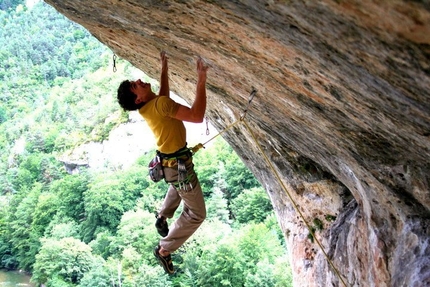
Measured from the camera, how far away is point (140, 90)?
4.82m

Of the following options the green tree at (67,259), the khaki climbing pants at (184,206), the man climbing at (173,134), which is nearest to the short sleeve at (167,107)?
the man climbing at (173,134)

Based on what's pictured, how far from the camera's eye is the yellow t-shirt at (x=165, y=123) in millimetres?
4664

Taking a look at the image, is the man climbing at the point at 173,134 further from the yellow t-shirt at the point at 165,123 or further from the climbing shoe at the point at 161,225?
the climbing shoe at the point at 161,225

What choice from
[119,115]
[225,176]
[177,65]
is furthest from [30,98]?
[177,65]

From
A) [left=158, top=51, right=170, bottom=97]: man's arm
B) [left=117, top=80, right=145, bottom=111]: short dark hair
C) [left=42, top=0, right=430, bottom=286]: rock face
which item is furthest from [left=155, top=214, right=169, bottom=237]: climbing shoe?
[left=117, top=80, right=145, bottom=111]: short dark hair

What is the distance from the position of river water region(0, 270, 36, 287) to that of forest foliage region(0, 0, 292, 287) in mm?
870

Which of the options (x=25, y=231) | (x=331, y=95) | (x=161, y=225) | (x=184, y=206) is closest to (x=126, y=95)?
(x=184, y=206)

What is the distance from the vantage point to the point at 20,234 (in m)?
49.6

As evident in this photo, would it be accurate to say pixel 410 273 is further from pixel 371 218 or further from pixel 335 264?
pixel 335 264

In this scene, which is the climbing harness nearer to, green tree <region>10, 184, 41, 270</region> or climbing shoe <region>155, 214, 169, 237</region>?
climbing shoe <region>155, 214, 169, 237</region>

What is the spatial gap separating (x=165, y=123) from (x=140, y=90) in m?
0.40

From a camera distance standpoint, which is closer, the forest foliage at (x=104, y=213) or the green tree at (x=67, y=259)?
Answer: the forest foliage at (x=104, y=213)

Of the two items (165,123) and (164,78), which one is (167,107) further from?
(164,78)

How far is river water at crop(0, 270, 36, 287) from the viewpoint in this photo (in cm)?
4135
